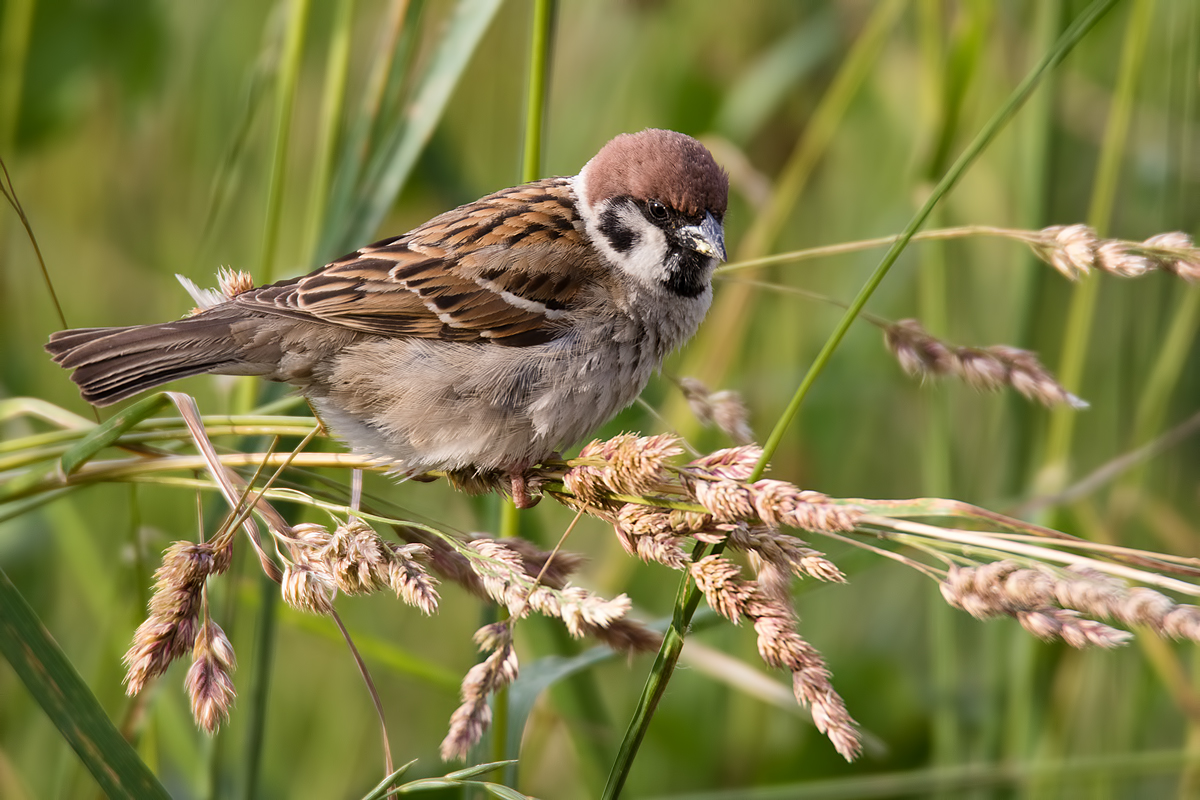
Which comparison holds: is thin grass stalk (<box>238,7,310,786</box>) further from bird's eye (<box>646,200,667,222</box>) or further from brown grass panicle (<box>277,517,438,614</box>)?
bird's eye (<box>646,200,667,222</box>)

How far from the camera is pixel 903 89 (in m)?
3.75

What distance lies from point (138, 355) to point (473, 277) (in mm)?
732

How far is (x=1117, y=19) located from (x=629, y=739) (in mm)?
2971

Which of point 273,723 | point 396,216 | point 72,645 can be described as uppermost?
point 396,216

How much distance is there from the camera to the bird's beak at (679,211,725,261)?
2312 mm

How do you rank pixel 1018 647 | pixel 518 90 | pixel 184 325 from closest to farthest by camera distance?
1. pixel 184 325
2. pixel 1018 647
3. pixel 518 90

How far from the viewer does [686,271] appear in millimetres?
2438

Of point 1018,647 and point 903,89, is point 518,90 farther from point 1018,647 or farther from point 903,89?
point 1018,647

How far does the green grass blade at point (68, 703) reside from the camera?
1342 mm

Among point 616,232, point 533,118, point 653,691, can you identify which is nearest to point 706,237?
point 616,232

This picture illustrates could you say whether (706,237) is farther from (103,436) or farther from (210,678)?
(210,678)

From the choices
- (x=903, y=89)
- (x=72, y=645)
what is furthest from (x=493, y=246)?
(x=903, y=89)

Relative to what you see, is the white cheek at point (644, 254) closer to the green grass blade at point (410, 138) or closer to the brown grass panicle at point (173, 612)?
the green grass blade at point (410, 138)

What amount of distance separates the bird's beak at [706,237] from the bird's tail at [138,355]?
3.23 ft
